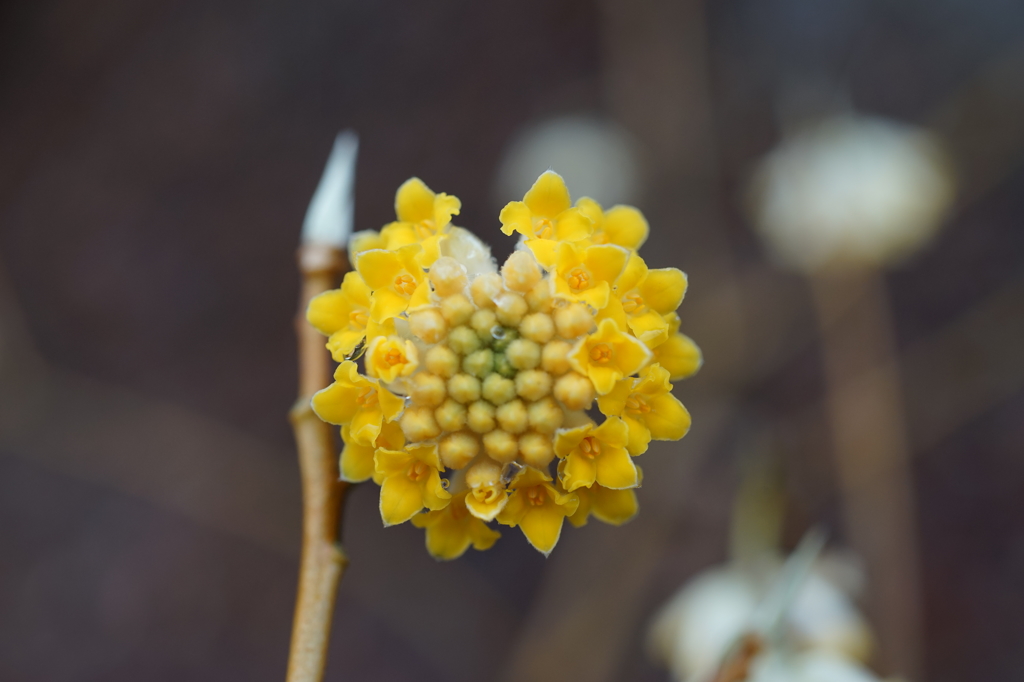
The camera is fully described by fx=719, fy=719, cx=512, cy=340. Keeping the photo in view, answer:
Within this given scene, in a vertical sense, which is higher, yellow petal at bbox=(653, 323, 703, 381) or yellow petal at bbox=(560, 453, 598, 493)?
yellow petal at bbox=(653, 323, 703, 381)

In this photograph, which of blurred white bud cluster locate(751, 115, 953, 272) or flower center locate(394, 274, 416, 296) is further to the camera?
blurred white bud cluster locate(751, 115, 953, 272)

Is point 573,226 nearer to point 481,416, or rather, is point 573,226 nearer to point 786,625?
point 481,416

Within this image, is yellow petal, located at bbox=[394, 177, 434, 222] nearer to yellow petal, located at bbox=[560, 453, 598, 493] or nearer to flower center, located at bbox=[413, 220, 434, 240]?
flower center, located at bbox=[413, 220, 434, 240]

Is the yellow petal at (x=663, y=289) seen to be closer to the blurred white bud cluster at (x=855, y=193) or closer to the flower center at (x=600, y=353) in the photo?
the flower center at (x=600, y=353)

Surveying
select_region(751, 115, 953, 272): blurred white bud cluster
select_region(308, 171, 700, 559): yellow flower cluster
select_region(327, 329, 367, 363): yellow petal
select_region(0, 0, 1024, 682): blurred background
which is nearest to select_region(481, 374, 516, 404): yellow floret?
select_region(308, 171, 700, 559): yellow flower cluster

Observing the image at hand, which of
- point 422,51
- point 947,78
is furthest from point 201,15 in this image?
point 947,78

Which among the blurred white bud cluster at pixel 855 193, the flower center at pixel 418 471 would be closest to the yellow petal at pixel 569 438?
the flower center at pixel 418 471
